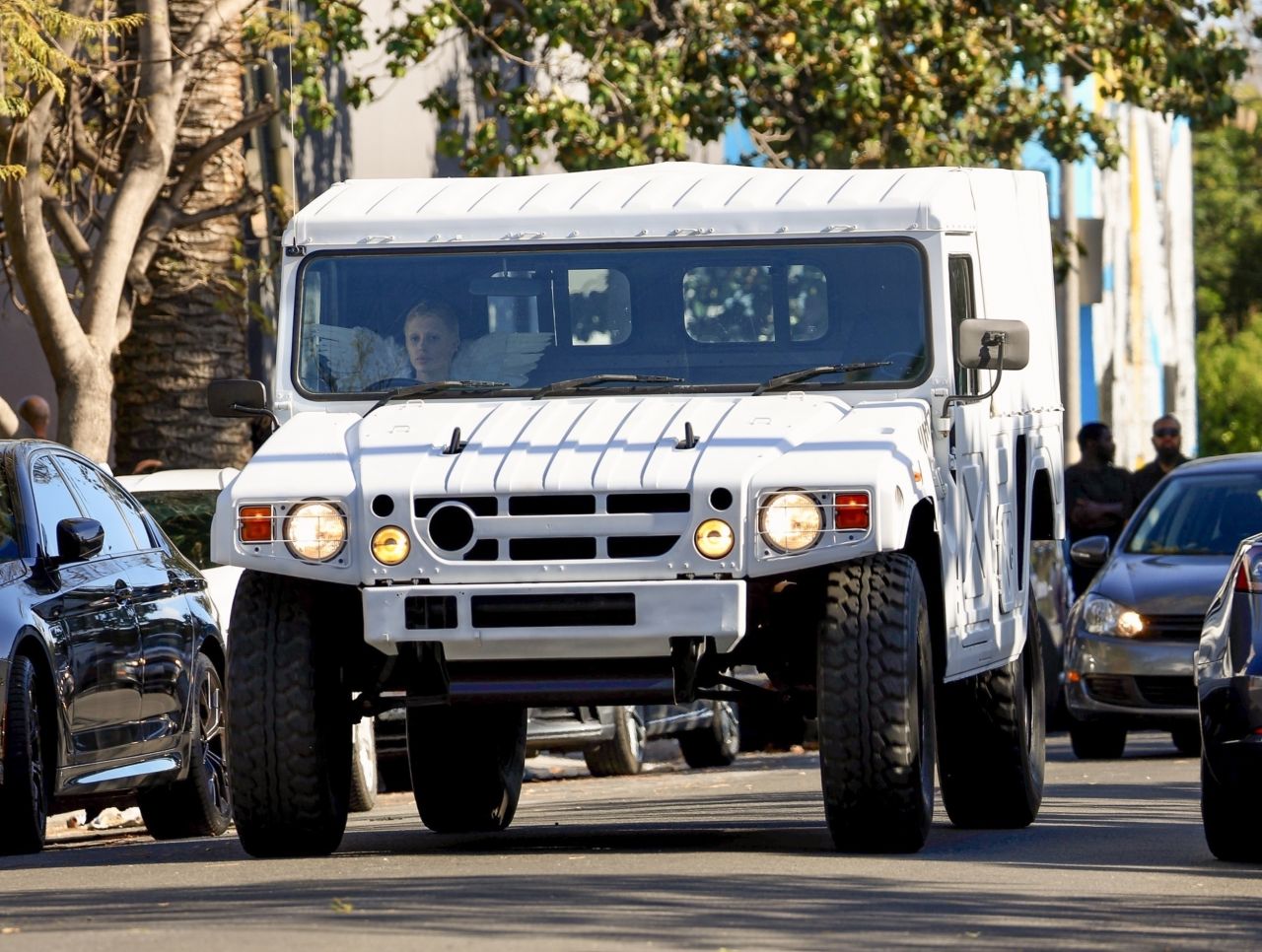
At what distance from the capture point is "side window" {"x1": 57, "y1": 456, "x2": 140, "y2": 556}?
11727mm

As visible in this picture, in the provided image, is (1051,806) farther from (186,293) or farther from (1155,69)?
(1155,69)

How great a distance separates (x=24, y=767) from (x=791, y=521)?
3.05 m

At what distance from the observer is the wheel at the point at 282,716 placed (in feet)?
30.1

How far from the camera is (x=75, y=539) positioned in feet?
36.2

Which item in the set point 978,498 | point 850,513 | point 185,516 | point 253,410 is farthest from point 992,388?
point 185,516

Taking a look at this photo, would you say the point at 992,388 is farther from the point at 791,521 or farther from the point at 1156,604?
the point at 1156,604

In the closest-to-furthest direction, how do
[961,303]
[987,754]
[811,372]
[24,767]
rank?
1. [811,372]
2. [24,767]
3. [961,303]
4. [987,754]

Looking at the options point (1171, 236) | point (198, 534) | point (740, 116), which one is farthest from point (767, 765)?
point (1171, 236)

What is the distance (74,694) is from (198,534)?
12.7 ft

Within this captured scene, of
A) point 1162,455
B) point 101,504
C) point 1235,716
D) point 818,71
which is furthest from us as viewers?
point 818,71

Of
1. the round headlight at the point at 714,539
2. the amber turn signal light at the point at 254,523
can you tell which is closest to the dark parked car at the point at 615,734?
the amber turn signal light at the point at 254,523

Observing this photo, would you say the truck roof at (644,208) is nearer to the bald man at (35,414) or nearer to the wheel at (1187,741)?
the bald man at (35,414)

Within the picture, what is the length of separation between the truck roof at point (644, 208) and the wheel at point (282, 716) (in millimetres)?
1578

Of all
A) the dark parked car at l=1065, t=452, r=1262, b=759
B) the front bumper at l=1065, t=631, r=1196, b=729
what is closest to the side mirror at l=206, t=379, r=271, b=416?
the front bumper at l=1065, t=631, r=1196, b=729
